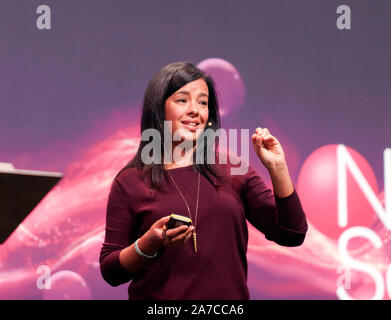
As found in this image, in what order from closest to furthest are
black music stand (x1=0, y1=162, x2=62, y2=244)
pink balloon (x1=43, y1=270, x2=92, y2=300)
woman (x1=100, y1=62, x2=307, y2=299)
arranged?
black music stand (x1=0, y1=162, x2=62, y2=244)
woman (x1=100, y1=62, x2=307, y2=299)
pink balloon (x1=43, y1=270, x2=92, y2=300)

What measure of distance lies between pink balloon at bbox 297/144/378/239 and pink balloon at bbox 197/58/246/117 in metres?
0.46

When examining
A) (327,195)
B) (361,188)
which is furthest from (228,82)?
→ (361,188)

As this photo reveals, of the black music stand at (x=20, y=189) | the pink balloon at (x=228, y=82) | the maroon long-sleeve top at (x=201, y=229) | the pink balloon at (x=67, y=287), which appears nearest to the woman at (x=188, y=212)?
the maroon long-sleeve top at (x=201, y=229)

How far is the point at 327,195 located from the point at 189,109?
4.41ft

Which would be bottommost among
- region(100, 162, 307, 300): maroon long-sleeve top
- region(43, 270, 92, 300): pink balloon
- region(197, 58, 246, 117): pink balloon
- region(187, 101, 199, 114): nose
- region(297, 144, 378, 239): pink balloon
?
region(43, 270, 92, 300): pink balloon

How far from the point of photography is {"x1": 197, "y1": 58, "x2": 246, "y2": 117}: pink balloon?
2623mm

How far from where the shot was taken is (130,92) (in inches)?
107

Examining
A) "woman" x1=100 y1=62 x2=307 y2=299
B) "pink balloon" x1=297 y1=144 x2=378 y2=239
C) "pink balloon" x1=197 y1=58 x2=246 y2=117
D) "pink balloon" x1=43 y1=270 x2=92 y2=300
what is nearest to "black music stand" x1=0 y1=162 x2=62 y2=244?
"woman" x1=100 y1=62 x2=307 y2=299

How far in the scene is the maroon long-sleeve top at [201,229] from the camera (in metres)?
1.35

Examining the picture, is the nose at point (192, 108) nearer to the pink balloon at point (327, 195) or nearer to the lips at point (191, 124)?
the lips at point (191, 124)

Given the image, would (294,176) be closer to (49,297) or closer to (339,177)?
(339,177)

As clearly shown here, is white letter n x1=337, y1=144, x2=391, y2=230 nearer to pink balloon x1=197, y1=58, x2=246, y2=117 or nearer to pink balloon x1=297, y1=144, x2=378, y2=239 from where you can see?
pink balloon x1=297, y1=144, x2=378, y2=239

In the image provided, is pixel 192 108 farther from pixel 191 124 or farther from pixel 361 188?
pixel 361 188
